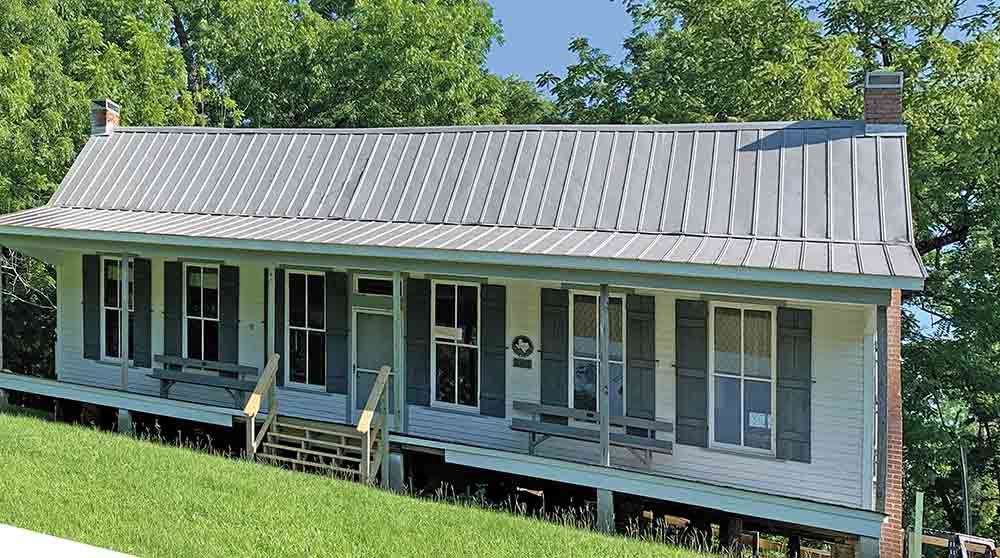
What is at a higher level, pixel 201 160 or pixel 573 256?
pixel 201 160

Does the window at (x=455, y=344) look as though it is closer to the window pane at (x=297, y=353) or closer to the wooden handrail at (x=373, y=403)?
the wooden handrail at (x=373, y=403)

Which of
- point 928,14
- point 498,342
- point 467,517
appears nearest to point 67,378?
point 498,342

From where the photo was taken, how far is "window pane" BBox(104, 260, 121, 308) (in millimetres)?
14320

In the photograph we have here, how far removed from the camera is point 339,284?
12.6 m

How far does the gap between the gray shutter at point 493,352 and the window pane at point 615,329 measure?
1391 mm

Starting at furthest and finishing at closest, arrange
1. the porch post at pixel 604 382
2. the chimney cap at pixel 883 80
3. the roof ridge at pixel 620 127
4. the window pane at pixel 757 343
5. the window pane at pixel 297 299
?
1. the window pane at pixel 297 299
2. the roof ridge at pixel 620 127
3. the chimney cap at pixel 883 80
4. the window pane at pixel 757 343
5. the porch post at pixel 604 382

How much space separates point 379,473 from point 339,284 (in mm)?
2722

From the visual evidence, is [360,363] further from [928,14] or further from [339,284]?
[928,14]

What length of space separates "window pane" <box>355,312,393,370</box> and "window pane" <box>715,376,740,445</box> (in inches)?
179

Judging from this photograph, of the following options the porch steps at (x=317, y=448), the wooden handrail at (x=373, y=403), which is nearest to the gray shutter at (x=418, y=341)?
the wooden handrail at (x=373, y=403)

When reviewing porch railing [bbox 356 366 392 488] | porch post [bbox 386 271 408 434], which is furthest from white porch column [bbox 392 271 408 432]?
porch railing [bbox 356 366 392 488]

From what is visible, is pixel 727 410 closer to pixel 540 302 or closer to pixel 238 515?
pixel 540 302

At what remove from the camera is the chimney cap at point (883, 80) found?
10915 millimetres

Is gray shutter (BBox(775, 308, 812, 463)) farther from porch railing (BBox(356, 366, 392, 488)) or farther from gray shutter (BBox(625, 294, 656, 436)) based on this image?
porch railing (BBox(356, 366, 392, 488))
